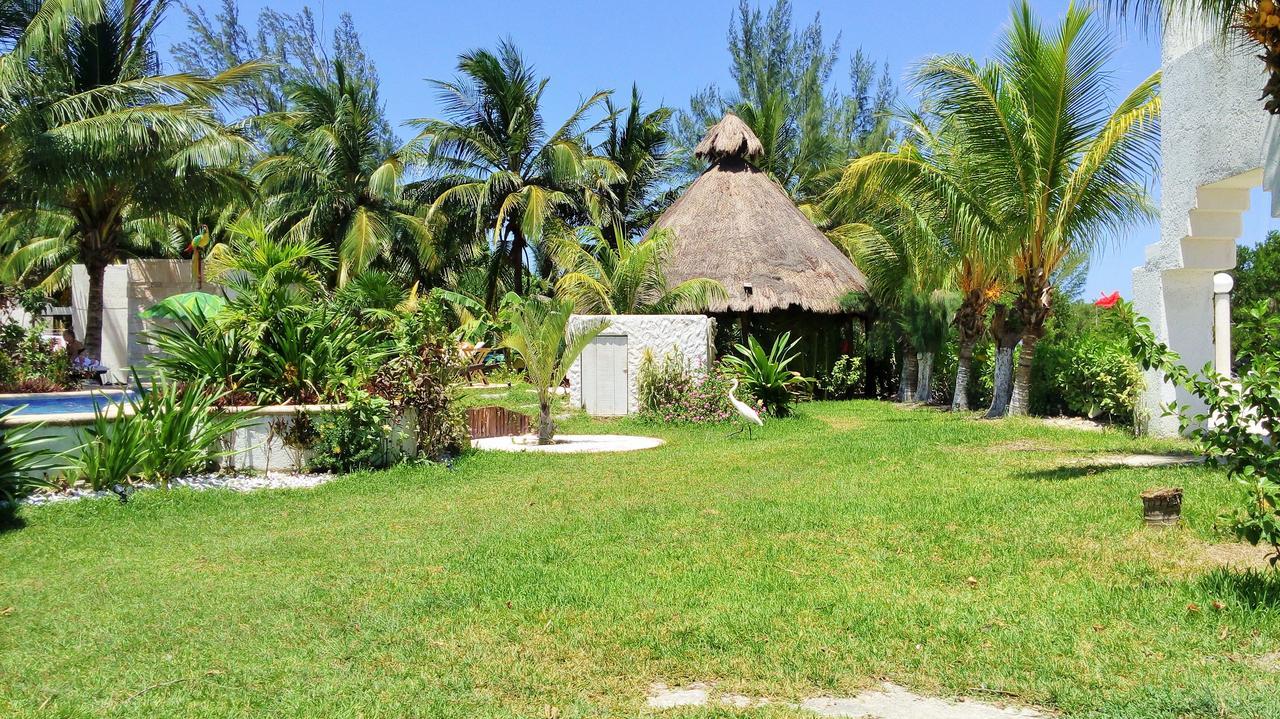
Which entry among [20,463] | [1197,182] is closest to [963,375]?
[1197,182]

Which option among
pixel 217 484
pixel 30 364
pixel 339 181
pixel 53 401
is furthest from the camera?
pixel 339 181

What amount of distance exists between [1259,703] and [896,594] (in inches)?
77.3

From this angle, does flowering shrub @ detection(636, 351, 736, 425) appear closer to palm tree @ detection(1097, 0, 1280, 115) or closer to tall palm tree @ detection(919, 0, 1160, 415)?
tall palm tree @ detection(919, 0, 1160, 415)

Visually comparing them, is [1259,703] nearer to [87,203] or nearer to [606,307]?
[606,307]

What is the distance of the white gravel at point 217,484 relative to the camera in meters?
8.69

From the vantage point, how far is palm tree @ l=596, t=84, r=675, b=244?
29438 millimetres

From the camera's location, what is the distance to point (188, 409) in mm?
9680

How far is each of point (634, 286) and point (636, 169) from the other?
11.7 m

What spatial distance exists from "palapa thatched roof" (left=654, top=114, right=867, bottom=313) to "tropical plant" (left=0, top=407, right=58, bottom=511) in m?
13.4

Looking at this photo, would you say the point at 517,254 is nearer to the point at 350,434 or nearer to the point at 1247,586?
the point at 350,434

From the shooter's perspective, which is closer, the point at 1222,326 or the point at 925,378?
the point at 1222,326

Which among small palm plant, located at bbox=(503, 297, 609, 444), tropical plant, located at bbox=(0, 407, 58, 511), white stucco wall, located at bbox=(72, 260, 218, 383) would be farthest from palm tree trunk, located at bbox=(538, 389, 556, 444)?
white stucco wall, located at bbox=(72, 260, 218, 383)

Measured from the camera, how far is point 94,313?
2064 cm

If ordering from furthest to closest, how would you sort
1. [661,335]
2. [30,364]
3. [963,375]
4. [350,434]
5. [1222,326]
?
[30,364] → [963,375] → [661,335] → [1222,326] → [350,434]
